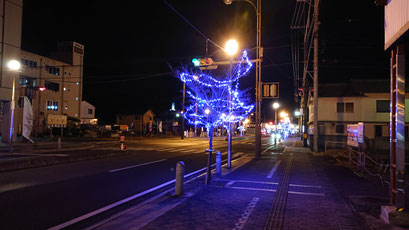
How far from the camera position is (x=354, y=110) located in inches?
1212

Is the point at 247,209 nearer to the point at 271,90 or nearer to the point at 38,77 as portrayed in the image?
the point at 271,90

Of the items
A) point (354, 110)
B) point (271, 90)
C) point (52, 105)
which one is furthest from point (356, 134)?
point (52, 105)

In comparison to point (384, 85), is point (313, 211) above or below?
below

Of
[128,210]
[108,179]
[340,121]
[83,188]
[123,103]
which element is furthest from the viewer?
[123,103]

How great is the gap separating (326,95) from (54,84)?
4174 cm

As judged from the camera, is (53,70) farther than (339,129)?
Yes

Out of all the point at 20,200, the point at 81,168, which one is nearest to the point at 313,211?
the point at 20,200

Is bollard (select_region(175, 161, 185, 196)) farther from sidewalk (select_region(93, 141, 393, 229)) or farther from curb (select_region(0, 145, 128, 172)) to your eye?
curb (select_region(0, 145, 128, 172))

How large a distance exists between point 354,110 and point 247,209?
1154 inches

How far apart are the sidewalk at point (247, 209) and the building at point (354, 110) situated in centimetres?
2286

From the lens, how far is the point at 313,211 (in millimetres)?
6230

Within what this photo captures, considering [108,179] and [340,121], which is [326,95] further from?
[108,179]

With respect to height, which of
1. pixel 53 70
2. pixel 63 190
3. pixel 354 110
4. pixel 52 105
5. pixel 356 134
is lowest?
pixel 63 190

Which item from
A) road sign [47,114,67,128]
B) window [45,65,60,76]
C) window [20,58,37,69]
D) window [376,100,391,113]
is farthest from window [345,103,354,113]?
window [45,65,60,76]
